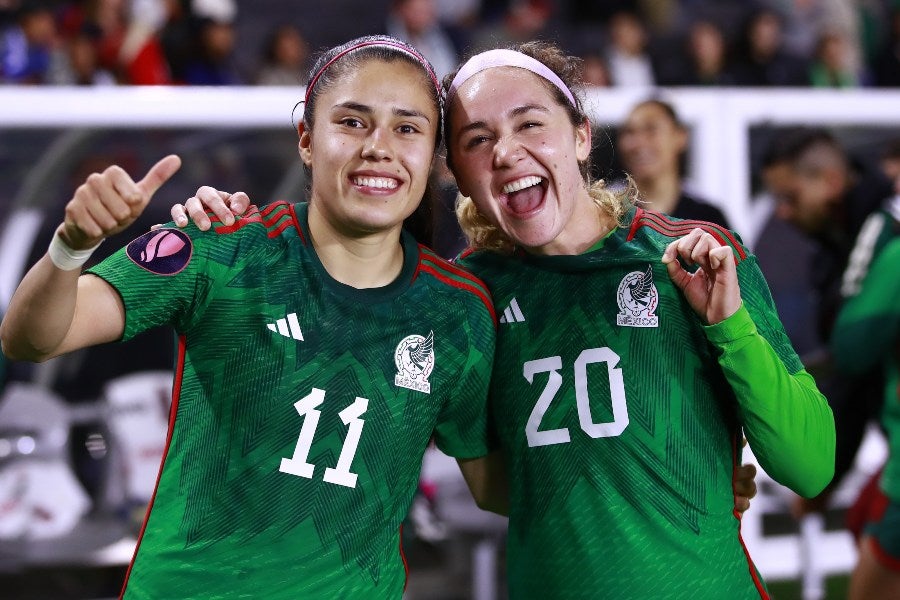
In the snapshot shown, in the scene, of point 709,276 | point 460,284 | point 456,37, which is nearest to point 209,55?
point 456,37

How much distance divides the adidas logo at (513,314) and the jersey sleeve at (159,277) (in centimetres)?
62

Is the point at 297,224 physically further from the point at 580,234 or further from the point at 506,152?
the point at 580,234

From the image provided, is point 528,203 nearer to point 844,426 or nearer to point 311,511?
point 311,511

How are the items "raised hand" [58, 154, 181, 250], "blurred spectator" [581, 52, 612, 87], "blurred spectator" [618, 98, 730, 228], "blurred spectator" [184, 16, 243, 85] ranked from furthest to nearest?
"blurred spectator" [581, 52, 612, 87], "blurred spectator" [184, 16, 243, 85], "blurred spectator" [618, 98, 730, 228], "raised hand" [58, 154, 181, 250]

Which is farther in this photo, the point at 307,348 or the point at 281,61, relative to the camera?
the point at 281,61

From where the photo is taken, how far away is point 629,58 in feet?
29.5

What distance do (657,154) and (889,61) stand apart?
230 inches

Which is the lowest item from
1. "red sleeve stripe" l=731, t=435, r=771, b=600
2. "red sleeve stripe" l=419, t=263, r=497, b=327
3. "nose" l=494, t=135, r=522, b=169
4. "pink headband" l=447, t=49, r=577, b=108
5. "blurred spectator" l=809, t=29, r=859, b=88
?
"red sleeve stripe" l=731, t=435, r=771, b=600

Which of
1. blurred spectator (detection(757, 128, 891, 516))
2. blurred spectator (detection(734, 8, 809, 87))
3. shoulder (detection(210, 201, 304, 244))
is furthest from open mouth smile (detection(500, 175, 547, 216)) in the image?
blurred spectator (detection(734, 8, 809, 87))

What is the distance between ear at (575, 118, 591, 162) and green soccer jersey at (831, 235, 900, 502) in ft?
4.77

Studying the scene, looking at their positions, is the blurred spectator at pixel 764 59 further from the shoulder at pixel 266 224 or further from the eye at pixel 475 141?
the shoulder at pixel 266 224

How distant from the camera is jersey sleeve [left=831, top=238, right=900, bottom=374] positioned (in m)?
3.42

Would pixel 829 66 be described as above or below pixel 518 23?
below

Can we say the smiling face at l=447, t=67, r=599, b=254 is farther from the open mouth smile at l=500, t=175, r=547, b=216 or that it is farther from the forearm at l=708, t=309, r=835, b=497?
the forearm at l=708, t=309, r=835, b=497
